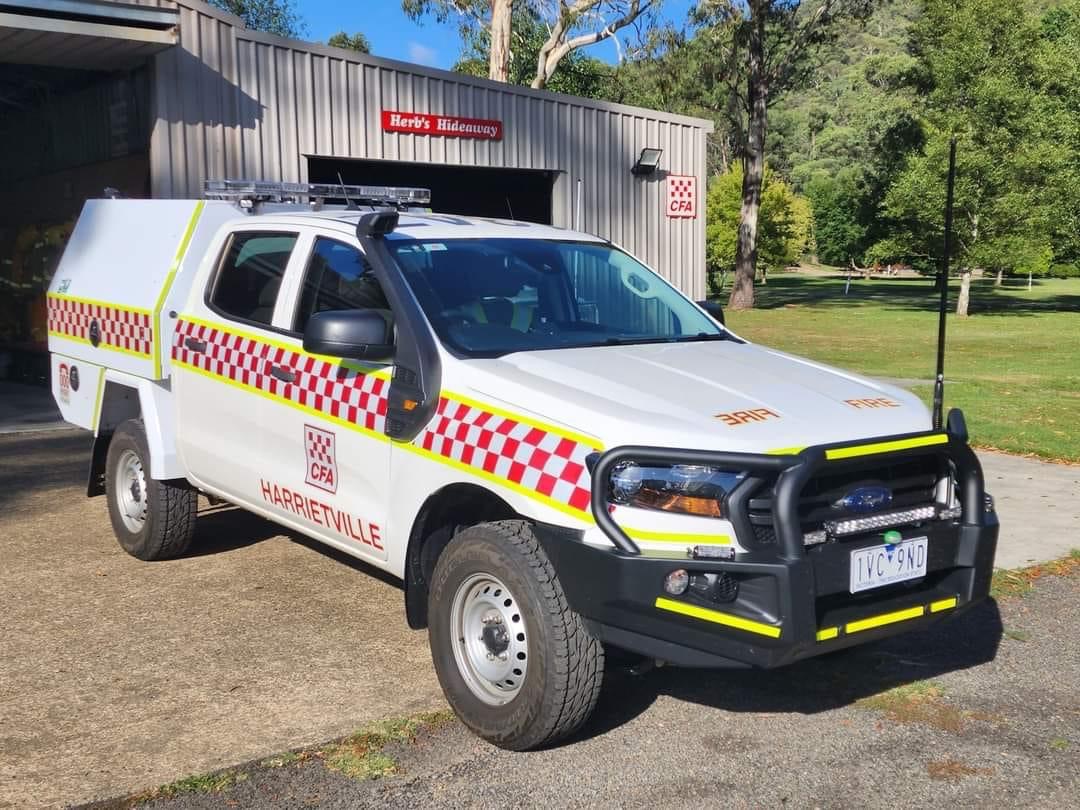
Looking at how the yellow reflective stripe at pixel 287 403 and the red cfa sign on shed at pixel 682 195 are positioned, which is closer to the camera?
the yellow reflective stripe at pixel 287 403

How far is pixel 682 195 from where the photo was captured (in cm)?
1847

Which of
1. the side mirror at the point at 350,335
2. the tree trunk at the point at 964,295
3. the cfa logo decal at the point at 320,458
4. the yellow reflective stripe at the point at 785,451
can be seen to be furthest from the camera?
the tree trunk at the point at 964,295

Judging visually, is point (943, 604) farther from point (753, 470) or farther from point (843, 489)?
point (753, 470)

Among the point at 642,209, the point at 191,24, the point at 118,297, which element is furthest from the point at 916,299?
the point at 118,297

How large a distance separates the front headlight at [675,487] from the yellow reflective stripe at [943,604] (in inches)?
36.5

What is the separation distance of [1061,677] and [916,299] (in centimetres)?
3799

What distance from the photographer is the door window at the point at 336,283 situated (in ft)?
16.1

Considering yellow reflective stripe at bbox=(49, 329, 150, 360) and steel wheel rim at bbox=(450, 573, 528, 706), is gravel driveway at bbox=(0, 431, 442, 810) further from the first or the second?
yellow reflective stripe at bbox=(49, 329, 150, 360)

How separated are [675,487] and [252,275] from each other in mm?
2750

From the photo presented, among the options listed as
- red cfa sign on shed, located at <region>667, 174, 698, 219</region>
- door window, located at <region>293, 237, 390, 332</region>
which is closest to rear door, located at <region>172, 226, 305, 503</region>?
door window, located at <region>293, 237, 390, 332</region>

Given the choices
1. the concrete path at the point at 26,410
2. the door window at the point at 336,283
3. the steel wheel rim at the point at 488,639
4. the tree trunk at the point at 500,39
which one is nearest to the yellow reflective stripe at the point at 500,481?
the steel wheel rim at the point at 488,639

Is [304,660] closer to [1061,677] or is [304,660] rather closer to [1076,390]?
[1061,677]

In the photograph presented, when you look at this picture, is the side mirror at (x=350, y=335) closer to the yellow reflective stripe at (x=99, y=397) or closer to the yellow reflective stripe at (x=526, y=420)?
the yellow reflective stripe at (x=526, y=420)

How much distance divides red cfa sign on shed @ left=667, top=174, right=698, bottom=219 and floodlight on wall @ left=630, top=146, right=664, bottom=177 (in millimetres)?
609
